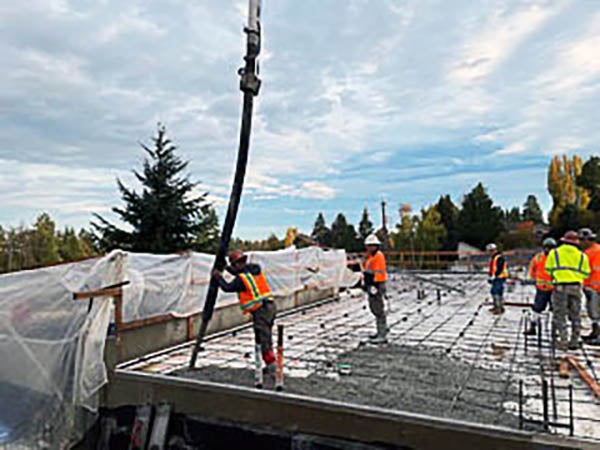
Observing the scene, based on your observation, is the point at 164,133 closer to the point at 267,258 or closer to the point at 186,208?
the point at 186,208

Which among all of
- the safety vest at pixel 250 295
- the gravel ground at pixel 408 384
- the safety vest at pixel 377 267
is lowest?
the gravel ground at pixel 408 384

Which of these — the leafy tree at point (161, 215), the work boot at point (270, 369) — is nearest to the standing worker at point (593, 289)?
the work boot at point (270, 369)

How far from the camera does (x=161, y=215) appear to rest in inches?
499

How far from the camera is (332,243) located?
1906 inches

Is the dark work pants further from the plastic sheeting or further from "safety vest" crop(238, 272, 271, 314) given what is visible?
the plastic sheeting

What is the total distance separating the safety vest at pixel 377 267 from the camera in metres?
6.10

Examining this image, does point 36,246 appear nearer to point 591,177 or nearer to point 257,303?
point 257,303

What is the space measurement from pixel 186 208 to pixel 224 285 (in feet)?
30.1

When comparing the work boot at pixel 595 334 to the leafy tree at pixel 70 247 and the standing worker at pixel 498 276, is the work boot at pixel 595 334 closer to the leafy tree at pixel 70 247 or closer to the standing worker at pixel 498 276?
the standing worker at pixel 498 276

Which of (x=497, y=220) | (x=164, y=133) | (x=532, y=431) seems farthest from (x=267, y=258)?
(x=497, y=220)

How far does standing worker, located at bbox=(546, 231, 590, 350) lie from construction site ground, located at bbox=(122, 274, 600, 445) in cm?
29

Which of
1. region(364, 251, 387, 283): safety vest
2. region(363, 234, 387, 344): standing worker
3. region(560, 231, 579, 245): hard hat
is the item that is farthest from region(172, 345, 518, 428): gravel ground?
region(560, 231, 579, 245): hard hat

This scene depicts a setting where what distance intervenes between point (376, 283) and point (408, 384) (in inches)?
70.2

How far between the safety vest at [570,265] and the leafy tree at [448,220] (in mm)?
28892
